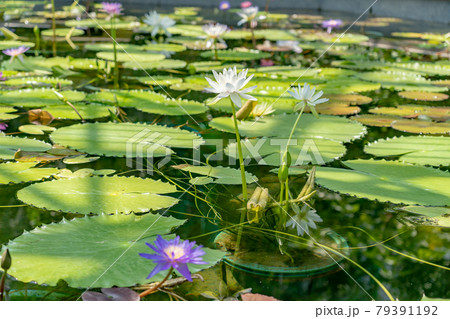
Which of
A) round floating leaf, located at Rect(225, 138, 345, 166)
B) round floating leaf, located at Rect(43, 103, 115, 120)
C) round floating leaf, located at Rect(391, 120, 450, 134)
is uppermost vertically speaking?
round floating leaf, located at Rect(43, 103, 115, 120)

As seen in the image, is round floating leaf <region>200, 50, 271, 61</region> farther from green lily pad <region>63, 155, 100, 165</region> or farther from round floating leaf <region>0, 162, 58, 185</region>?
round floating leaf <region>0, 162, 58, 185</region>

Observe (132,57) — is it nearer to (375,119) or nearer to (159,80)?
(159,80)

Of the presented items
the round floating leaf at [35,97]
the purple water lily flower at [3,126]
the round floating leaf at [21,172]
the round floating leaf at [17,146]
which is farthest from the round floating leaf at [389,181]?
the round floating leaf at [35,97]

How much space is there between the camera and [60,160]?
5.91 ft

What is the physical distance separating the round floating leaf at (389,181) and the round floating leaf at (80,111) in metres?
1.05

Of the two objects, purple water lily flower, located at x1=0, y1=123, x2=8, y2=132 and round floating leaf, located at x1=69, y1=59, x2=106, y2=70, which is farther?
round floating leaf, located at x1=69, y1=59, x2=106, y2=70

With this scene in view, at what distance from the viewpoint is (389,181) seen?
1624mm

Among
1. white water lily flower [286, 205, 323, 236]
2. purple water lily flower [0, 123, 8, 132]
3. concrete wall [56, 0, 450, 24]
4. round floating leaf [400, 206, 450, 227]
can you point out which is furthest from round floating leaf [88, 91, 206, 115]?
concrete wall [56, 0, 450, 24]

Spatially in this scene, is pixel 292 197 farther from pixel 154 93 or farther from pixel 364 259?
pixel 154 93

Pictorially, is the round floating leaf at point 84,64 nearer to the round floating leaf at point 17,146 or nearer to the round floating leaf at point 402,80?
the round floating leaf at point 17,146

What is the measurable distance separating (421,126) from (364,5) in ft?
14.7

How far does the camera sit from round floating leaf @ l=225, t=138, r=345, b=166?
5.91ft

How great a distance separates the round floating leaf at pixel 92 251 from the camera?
3.44 feet
